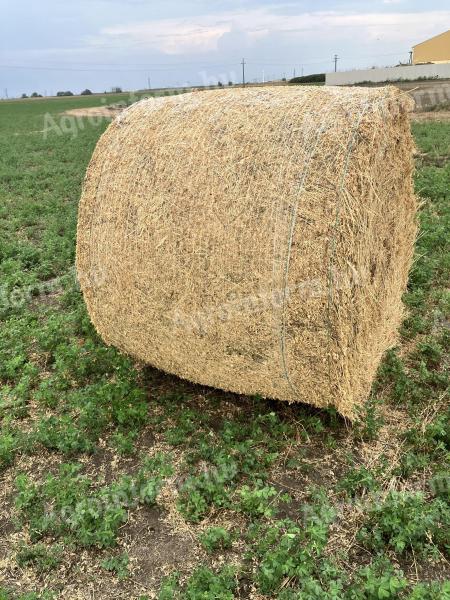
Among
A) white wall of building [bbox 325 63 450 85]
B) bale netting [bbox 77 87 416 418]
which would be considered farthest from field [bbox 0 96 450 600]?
white wall of building [bbox 325 63 450 85]

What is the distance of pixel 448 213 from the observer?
8.73 meters

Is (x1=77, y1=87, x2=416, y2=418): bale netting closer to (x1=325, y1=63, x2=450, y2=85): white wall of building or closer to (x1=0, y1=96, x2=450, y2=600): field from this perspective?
(x1=0, y1=96, x2=450, y2=600): field

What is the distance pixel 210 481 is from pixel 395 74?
29.4 metres

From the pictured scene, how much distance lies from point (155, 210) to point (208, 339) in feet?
3.33

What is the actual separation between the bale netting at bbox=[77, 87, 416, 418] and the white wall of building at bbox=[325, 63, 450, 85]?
24.8 metres

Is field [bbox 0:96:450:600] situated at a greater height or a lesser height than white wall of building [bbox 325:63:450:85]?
lesser

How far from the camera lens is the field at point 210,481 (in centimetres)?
321

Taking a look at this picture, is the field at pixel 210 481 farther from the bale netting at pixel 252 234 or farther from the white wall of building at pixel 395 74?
the white wall of building at pixel 395 74

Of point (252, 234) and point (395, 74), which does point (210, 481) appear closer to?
point (252, 234)

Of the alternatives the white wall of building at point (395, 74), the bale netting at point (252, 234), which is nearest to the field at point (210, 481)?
the bale netting at point (252, 234)

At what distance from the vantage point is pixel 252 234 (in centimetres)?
363

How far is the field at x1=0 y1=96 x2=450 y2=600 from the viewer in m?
3.21

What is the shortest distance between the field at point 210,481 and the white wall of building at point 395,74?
2392cm

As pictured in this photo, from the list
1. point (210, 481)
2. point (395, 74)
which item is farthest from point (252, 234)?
point (395, 74)
